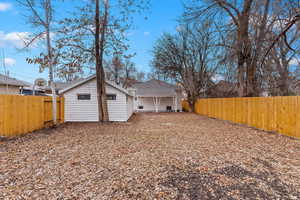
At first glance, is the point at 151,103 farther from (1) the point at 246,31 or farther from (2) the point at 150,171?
(2) the point at 150,171

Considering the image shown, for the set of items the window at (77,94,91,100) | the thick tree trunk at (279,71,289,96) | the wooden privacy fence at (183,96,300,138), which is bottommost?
the wooden privacy fence at (183,96,300,138)

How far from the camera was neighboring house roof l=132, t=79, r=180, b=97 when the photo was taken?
2073 cm

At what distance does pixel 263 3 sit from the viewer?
6.77 meters

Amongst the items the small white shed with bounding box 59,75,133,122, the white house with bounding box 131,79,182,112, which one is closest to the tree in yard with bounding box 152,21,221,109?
the white house with bounding box 131,79,182,112

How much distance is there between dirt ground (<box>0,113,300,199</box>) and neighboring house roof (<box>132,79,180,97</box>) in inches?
621

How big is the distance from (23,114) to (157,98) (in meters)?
16.3

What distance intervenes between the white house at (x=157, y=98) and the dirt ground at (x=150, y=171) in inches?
625

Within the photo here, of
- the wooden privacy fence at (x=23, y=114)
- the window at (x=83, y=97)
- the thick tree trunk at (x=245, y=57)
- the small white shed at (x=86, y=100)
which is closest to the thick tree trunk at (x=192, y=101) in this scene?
the thick tree trunk at (x=245, y=57)

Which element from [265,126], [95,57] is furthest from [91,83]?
[265,126]

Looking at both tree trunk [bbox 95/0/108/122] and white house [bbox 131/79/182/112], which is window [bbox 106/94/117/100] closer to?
tree trunk [bbox 95/0/108/122]

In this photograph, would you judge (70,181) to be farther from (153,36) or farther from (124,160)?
(153,36)

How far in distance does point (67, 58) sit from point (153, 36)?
10.7 metres

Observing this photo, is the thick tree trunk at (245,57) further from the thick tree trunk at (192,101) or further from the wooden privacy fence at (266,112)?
the thick tree trunk at (192,101)

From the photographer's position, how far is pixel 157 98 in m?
21.6
